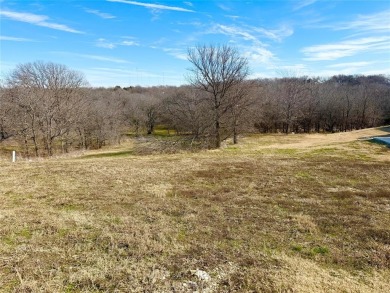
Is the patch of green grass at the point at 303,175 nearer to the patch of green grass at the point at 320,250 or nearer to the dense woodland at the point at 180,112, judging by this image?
the patch of green grass at the point at 320,250

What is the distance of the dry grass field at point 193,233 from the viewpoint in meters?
4.04

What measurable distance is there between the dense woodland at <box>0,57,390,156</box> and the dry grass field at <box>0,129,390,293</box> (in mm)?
14752

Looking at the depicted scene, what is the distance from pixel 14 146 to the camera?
3328 centimetres

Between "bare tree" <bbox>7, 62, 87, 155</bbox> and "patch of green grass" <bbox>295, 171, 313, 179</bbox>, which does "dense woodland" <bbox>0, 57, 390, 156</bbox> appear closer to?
"bare tree" <bbox>7, 62, 87, 155</bbox>

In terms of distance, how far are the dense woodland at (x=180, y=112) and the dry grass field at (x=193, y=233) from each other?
1475 cm

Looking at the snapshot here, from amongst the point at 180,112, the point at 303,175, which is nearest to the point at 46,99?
the point at 180,112

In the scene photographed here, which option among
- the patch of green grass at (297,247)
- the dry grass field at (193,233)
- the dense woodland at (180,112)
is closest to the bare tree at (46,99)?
the dense woodland at (180,112)

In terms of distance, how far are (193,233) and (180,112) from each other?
2274cm

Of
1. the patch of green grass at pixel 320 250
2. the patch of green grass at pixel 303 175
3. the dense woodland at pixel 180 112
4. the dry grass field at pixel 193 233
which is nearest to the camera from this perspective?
the dry grass field at pixel 193 233

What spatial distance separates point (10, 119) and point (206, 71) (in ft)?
72.2

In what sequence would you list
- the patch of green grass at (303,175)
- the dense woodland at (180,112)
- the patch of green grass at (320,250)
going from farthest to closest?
the dense woodland at (180,112) → the patch of green grass at (303,175) → the patch of green grass at (320,250)

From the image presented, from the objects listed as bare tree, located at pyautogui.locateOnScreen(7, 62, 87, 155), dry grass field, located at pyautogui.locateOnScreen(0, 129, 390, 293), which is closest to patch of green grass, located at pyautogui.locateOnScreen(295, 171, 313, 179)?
dry grass field, located at pyautogui.locateOnScreen(0, 129, 390, 293)

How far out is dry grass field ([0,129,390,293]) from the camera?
4035mm

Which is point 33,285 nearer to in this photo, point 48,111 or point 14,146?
point 48,111
